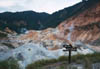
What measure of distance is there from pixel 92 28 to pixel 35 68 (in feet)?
72.6

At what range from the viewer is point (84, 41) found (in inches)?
1046

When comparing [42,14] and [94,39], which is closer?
[94,39]

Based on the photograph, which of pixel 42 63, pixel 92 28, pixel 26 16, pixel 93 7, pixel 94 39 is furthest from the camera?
pixel 26 16

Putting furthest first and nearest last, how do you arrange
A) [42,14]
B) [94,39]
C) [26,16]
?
[42,14] < [26,16] < [94,39]

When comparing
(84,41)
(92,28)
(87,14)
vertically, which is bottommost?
(84,41)

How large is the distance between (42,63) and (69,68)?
231 centimetres

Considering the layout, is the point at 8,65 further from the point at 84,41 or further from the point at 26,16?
the point at 26,16

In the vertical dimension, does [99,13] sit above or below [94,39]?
above

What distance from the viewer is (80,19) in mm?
32656

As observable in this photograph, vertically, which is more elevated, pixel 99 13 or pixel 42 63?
pixel 99 13

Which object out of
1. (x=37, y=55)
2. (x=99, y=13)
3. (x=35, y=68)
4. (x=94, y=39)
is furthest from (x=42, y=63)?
(x=99, y=13)

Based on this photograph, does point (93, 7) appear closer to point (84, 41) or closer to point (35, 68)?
point (84, 41)

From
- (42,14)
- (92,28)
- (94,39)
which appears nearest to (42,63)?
(94,39)

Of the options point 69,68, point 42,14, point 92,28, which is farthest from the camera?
point 42,14
